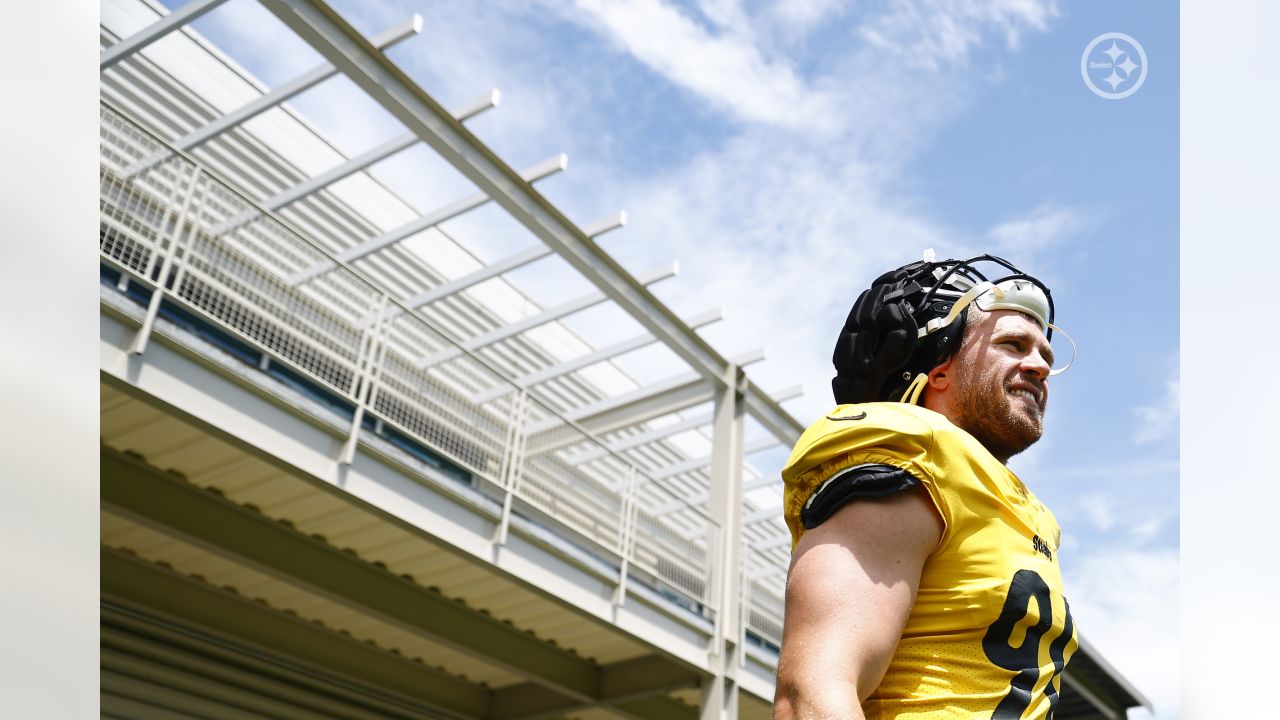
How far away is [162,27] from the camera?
343 inches

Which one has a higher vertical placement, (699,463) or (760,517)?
(699,463)

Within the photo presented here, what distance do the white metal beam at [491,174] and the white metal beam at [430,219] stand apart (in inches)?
9.8

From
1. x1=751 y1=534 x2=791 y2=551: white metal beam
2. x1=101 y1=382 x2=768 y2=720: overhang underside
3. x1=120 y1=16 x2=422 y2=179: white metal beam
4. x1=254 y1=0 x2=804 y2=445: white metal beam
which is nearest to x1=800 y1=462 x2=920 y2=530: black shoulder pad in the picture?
x1=101 y1=382 x2=768 y2=720: overhang underside

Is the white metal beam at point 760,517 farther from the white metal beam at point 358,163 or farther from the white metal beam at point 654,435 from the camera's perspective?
the white metal beam at point 358,163

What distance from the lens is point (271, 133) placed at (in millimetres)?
12539

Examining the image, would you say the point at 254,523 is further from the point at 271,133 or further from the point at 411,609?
the point at 271,133

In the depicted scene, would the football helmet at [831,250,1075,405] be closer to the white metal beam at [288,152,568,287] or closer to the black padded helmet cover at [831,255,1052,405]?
the black padded helmet cover at [831,255,1052,405]

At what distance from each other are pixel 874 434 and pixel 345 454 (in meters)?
6.85

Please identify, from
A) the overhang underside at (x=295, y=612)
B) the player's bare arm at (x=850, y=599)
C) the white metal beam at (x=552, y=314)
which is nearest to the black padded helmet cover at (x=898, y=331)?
the player's bare arm at (x=850, y=599)

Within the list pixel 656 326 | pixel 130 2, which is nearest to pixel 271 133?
pixel 130 2

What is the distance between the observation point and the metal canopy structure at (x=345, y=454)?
7.37m

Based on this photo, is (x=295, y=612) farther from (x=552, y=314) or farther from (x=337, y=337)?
(x=552, y=314)

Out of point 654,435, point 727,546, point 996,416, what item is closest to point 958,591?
point 996,416
